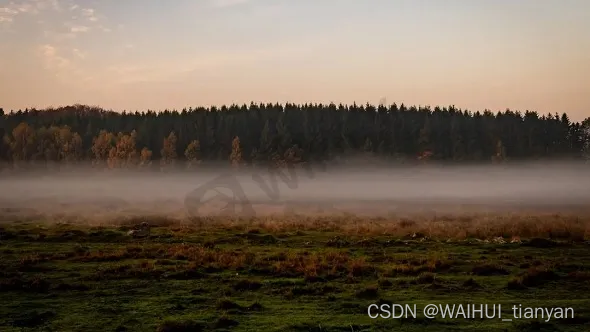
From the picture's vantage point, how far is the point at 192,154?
5413 inches

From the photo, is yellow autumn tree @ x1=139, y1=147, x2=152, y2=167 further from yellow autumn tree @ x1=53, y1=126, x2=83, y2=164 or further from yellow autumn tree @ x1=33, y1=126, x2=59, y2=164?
yellow autumn tree @ x1=33, y1=126, x2=59, y2=164

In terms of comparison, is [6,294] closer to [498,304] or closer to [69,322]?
[69,322]

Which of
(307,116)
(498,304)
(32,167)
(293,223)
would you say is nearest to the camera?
(498,304)

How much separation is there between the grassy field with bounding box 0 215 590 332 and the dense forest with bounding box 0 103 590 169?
99.7 metres

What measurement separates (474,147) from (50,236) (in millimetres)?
138106

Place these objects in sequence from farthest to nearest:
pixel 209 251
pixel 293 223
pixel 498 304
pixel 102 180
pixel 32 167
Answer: pixel 32 167 → pixel 102 180 → pixel 293 223 → pixel 209 251 → pixel 498 304

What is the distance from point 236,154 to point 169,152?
1896 centimetres

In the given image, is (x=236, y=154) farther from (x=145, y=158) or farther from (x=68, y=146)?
(x=68, y=146)

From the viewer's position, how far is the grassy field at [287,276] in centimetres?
1409

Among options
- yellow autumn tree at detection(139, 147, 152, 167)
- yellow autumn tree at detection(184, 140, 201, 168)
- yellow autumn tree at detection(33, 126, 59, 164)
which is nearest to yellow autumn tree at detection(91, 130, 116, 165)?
yellow autumn tree at detection(139, 147, 152, 167)

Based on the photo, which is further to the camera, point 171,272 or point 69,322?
point 171,272

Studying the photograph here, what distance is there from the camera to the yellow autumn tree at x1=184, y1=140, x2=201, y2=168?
134500 millimetres

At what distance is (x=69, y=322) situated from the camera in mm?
14148

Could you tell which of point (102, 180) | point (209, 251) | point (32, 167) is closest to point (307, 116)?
point (102, 180)
